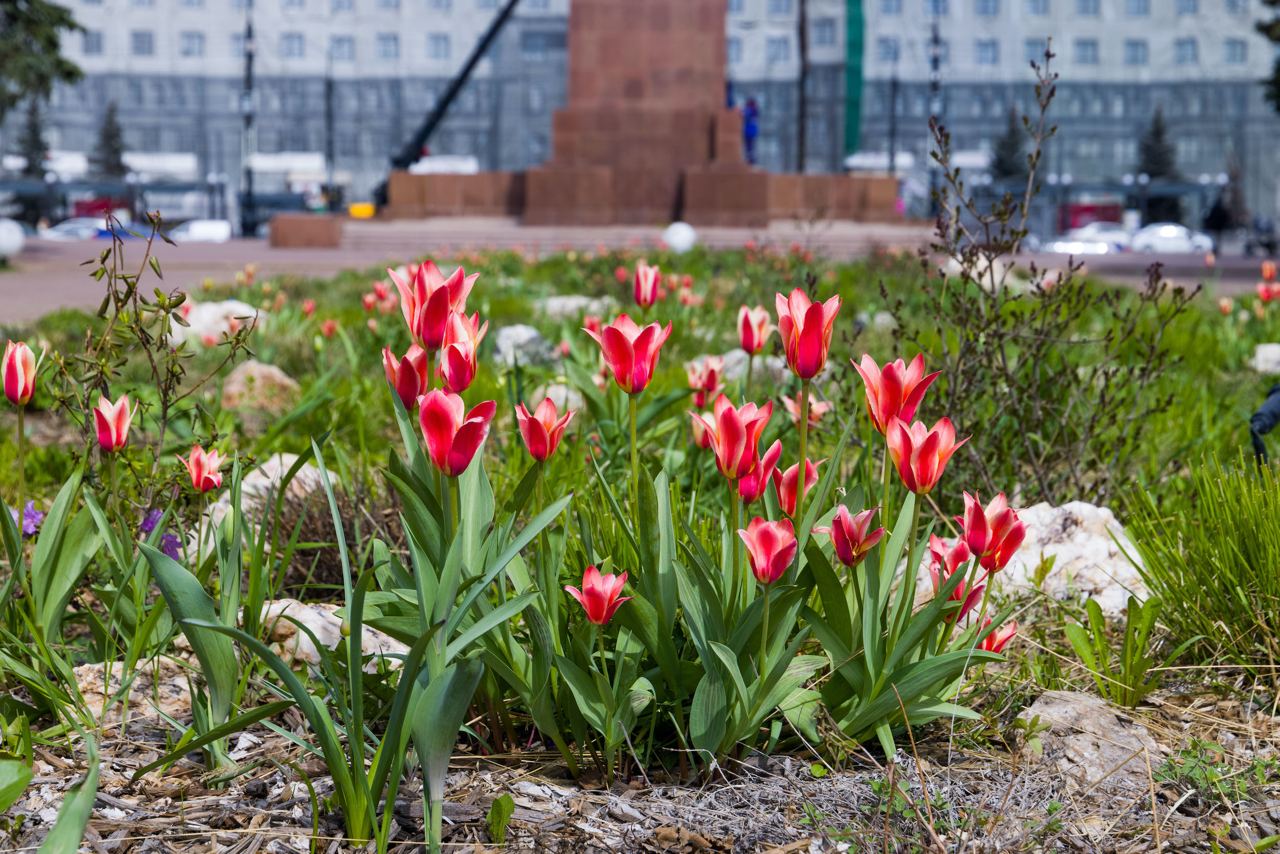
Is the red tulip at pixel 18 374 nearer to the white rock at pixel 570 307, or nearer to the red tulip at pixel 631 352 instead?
the red tulip at pixel 631 352

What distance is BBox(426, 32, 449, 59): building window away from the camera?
7494 cm

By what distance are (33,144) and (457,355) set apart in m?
79.7

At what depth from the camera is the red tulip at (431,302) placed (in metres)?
1.82

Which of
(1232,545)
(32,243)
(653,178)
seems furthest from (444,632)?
(32,243)

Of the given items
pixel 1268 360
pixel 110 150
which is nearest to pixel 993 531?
pixel 1268 360

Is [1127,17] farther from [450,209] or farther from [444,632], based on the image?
[444,632]

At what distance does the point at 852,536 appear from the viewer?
1.84 m

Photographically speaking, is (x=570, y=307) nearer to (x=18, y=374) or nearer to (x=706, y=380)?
(x=706, y=380)

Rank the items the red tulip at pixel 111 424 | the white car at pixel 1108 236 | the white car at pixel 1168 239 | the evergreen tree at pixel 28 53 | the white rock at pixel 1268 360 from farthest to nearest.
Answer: the white car at pixel 1168 239, the white car at pixel 1108 236, the evergreen tree at pixel 28 53, the white rock at pixel 1268 360, the red tulip at pixel 111 424

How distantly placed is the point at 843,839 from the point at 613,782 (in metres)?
0.39

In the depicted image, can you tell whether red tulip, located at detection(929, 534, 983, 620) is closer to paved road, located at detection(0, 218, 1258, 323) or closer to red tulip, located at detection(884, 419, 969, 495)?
red tulip, located at detection(884, 419, 969, 495)

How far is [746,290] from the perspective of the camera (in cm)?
950

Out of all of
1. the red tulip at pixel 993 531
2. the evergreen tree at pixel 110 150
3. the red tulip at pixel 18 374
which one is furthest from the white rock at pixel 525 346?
the evergreen tree at pixel 110 150

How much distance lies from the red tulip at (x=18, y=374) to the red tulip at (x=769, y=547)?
3.89ft
